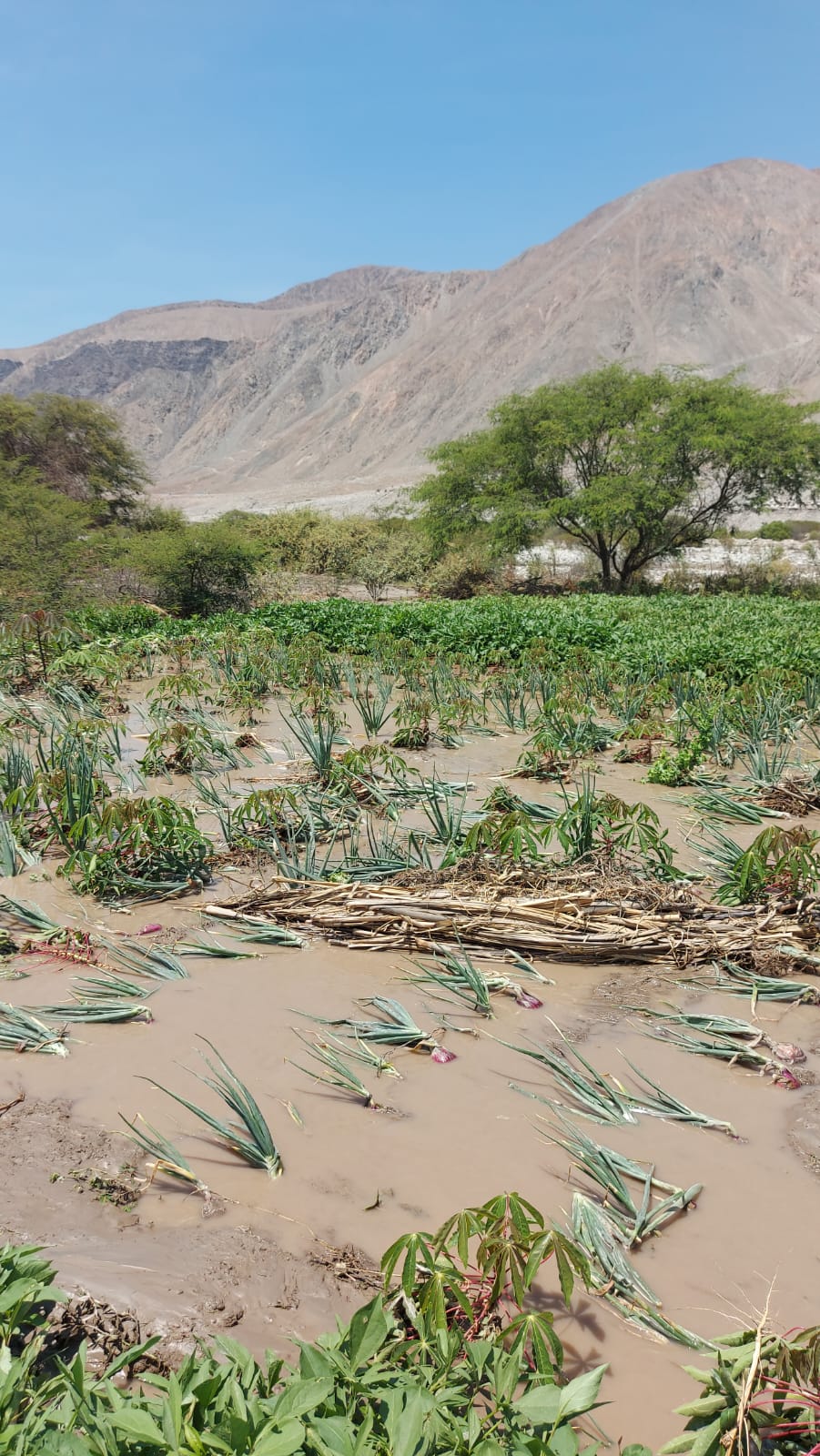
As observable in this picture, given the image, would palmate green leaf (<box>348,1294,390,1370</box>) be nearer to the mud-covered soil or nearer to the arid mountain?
the mud-covered soil

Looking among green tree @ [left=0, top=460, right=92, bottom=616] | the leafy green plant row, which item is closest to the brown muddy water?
the leafy green plant row

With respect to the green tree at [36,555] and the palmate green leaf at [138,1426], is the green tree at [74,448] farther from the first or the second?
the palmate green leaf at [138,1426]

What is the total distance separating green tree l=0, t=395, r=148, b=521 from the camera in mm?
28422

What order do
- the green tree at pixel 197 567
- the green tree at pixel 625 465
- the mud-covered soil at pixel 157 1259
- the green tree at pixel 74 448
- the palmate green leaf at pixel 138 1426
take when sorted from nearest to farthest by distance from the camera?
the palmate green leaf at pixel 138 1426, the mud-covered soil at pixel 157 1259, the green tree at pixel 197 567, the green tree at pixel 625 465, the green tree at pixel 74 448

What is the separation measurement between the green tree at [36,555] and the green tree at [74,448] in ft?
39.7

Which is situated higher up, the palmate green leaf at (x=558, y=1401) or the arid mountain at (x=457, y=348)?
the arid mountain at (x=457, y=348)

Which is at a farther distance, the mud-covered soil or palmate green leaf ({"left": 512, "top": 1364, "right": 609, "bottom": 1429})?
the mud-covered soil

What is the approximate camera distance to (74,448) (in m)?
29.1

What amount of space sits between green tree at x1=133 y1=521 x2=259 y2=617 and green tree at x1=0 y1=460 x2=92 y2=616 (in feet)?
4.65

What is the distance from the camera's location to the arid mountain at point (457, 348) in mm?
66938

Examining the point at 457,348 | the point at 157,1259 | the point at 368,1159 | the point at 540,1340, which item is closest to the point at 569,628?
the point at 368,1159

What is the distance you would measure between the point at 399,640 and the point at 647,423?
1264cm

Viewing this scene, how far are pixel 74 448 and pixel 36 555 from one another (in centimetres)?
1553

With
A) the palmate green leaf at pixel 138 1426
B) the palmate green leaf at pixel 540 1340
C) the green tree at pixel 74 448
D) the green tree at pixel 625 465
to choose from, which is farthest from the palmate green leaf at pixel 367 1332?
the green tree at pixel 74 448
